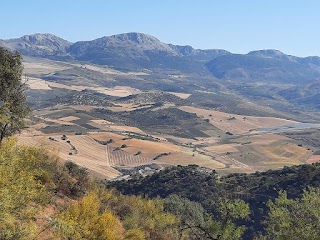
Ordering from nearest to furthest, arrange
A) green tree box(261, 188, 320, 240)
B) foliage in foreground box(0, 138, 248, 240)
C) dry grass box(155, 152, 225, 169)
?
1. foliage in foreground box(0, 138, 248, 240)
2. green tree box(261, 188, 320, 240)
3. dry grass box(155, 152, 225, 169)

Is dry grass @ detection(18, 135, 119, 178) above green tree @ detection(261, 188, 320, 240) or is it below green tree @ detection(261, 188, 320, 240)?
below

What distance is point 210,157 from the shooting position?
191375mm

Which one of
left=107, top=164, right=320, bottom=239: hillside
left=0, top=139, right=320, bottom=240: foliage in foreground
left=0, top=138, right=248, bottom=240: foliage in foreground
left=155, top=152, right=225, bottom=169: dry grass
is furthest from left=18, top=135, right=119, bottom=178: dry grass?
left=0, top=139, right=320, bottom=240: foliage in foreground

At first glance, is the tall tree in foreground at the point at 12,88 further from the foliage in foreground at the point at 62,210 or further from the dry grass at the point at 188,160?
the dry grass at the point at 188,160

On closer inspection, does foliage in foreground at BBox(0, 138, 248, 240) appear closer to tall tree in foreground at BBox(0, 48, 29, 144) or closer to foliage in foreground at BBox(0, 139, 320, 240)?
foliage in foreground at BBox(0, 139, 320, 240)

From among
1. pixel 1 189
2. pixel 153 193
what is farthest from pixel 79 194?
pixel 153 193

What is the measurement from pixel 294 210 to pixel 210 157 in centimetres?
16287

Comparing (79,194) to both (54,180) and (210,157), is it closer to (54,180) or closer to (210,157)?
(54,180)

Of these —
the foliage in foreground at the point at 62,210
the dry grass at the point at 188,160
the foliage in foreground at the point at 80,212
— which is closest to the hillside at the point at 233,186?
the foliage in foreground at the point at 62,210

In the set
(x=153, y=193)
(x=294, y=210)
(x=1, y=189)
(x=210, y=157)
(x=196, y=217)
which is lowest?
(x=210, y=157)

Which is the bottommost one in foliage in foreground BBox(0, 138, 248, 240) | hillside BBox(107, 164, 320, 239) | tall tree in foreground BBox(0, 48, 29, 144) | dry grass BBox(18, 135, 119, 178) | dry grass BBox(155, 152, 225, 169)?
dry grass BBox(155, 152, 225, 169)

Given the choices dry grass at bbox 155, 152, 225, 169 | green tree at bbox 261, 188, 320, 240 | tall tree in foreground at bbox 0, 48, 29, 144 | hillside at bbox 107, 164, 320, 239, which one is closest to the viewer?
green tree at bbox 261, 188, 320, 240

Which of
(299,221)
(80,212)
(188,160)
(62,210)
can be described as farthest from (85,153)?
(299,221)

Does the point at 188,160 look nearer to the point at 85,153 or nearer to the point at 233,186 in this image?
the point at 85,153
